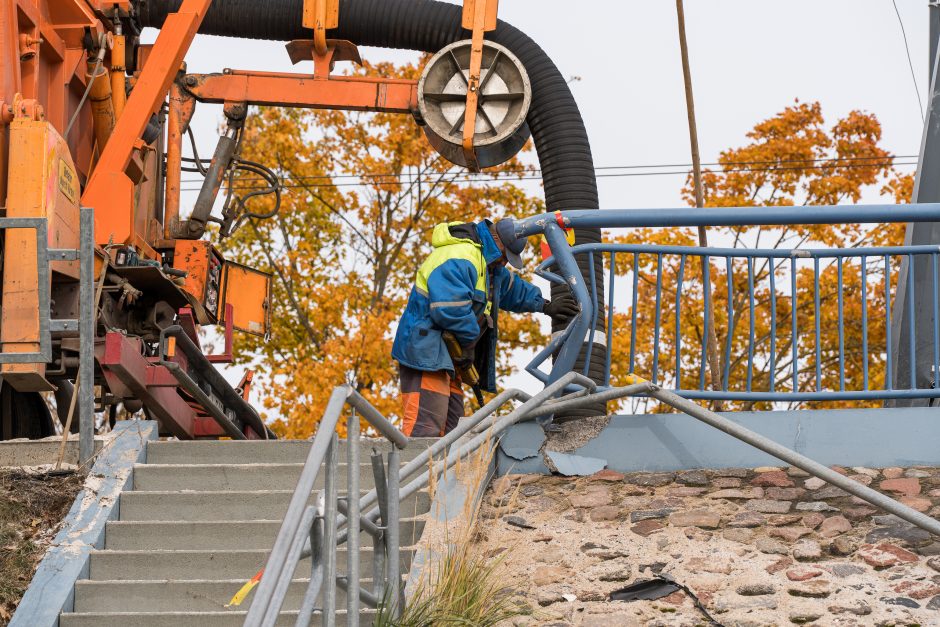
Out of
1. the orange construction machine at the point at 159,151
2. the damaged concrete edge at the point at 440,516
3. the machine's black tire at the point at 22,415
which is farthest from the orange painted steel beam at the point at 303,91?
the damaged concrete edge at the point at 440,516

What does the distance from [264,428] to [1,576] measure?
532 cm

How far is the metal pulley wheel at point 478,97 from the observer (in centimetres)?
1240

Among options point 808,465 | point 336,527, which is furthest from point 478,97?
point 336,527

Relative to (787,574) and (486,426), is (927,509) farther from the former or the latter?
(486,426)

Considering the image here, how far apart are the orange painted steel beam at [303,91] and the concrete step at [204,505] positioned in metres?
6.30

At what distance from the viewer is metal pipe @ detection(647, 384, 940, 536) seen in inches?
224

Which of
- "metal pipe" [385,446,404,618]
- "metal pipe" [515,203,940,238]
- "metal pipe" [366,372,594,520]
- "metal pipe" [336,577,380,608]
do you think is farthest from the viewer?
"metal pipe" [515,203,940,238]

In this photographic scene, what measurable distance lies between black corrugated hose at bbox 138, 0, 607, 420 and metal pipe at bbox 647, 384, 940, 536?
579 cm

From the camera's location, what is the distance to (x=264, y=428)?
37.5 ft

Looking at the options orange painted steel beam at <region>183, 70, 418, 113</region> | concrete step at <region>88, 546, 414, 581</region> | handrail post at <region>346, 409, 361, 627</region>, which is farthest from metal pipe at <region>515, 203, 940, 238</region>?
orange painted steel beam at <region>183, 70, 418, 113</region>

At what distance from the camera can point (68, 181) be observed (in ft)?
30.4

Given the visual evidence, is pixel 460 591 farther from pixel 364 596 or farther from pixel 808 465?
pixel 808 465

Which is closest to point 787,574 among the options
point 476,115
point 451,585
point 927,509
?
point 927,509

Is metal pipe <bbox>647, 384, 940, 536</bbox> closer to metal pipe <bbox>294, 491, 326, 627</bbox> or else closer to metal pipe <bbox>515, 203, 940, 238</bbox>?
metal pipe <bbox>515, 203, 940, 238</bbox>
